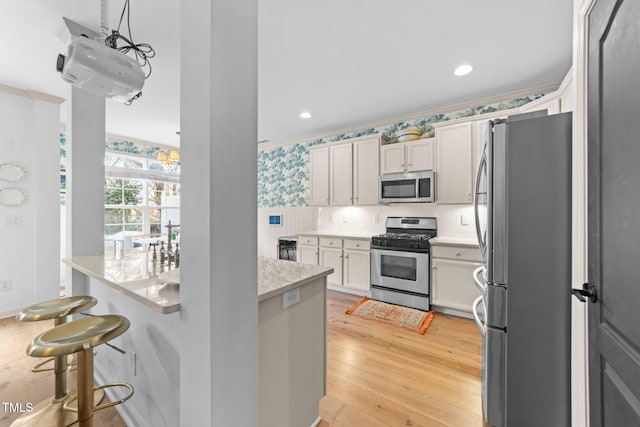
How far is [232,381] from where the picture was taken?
0.95 meters

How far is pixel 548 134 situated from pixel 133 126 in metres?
5.26

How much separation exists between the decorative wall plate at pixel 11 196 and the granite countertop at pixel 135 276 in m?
1.88

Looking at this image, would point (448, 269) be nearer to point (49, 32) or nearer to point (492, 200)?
point (492, 200)

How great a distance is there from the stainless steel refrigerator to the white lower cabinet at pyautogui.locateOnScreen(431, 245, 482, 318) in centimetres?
163

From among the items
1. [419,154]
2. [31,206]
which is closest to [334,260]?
[419,154]

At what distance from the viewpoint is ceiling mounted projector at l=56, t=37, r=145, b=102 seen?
4.51 ft

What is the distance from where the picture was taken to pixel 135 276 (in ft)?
4.93

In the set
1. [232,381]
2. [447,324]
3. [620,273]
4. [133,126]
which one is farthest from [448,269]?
[133,126]

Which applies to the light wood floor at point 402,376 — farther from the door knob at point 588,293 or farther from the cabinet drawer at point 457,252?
the door knob at point 588,293

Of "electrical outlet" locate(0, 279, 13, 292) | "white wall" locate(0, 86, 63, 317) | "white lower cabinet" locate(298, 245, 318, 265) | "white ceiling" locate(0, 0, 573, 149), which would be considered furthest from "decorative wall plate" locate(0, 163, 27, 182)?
"white lower cabinet" locate(298, 245, 318, 265)

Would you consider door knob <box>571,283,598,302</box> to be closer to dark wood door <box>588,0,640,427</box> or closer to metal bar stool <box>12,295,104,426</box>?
dark wood door <box>588,0,640,427</box>

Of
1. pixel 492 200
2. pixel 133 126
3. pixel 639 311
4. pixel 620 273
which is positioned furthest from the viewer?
pixel 133 126

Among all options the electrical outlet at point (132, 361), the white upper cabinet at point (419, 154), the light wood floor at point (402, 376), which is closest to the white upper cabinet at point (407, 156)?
the white upper cabinet at point (419, 154)

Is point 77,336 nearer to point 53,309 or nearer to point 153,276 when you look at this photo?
point 153,276
